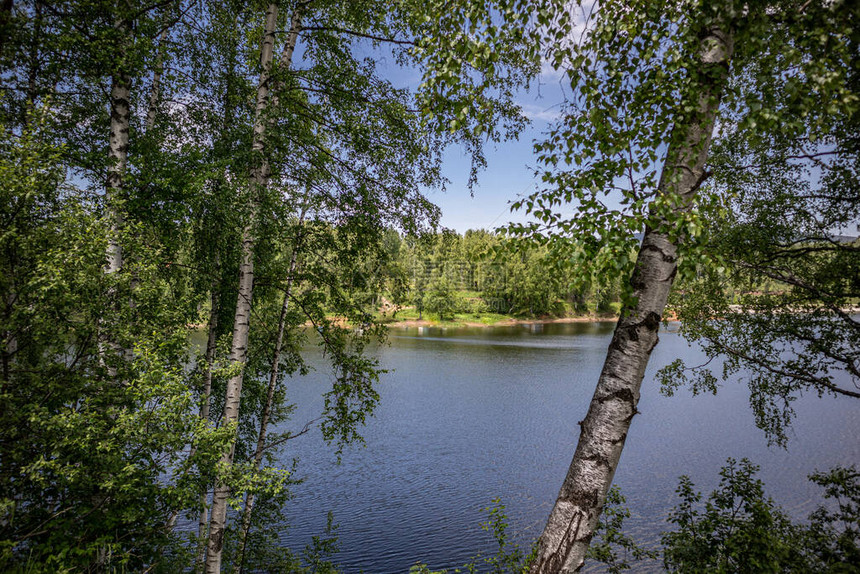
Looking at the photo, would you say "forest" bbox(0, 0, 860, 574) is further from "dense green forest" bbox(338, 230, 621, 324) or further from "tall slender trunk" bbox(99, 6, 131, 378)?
"dense green forest" bbox(338, 230, 621, 324)

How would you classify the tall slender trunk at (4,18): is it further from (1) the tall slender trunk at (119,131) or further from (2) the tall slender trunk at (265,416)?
(2) the tall slender trunk at (265,416)

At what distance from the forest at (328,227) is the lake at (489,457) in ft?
17.5

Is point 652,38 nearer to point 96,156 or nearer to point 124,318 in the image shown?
point 124,318

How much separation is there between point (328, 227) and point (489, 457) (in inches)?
702

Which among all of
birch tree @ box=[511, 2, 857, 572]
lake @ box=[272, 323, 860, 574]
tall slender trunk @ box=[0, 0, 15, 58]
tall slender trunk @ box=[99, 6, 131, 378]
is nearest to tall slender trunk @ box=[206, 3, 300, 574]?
tall slender trunk @ box=[99, 6, 131, 378]

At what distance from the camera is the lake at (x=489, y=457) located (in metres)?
15.1

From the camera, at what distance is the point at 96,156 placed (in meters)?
6.25

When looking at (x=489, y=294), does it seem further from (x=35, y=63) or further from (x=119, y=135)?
(x=35, y=63)

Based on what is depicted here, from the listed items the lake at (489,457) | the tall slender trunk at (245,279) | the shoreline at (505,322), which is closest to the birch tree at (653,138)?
the tall slender trunk at (245,279)

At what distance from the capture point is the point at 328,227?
807cm

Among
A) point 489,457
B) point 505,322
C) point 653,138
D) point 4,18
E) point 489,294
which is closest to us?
point 653,138

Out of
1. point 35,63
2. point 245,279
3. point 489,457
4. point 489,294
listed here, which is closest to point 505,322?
point 489,294

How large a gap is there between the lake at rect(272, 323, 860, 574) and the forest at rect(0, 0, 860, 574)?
5346mm

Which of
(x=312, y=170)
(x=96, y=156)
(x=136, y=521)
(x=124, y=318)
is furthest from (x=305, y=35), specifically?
(x=136, y=521)
